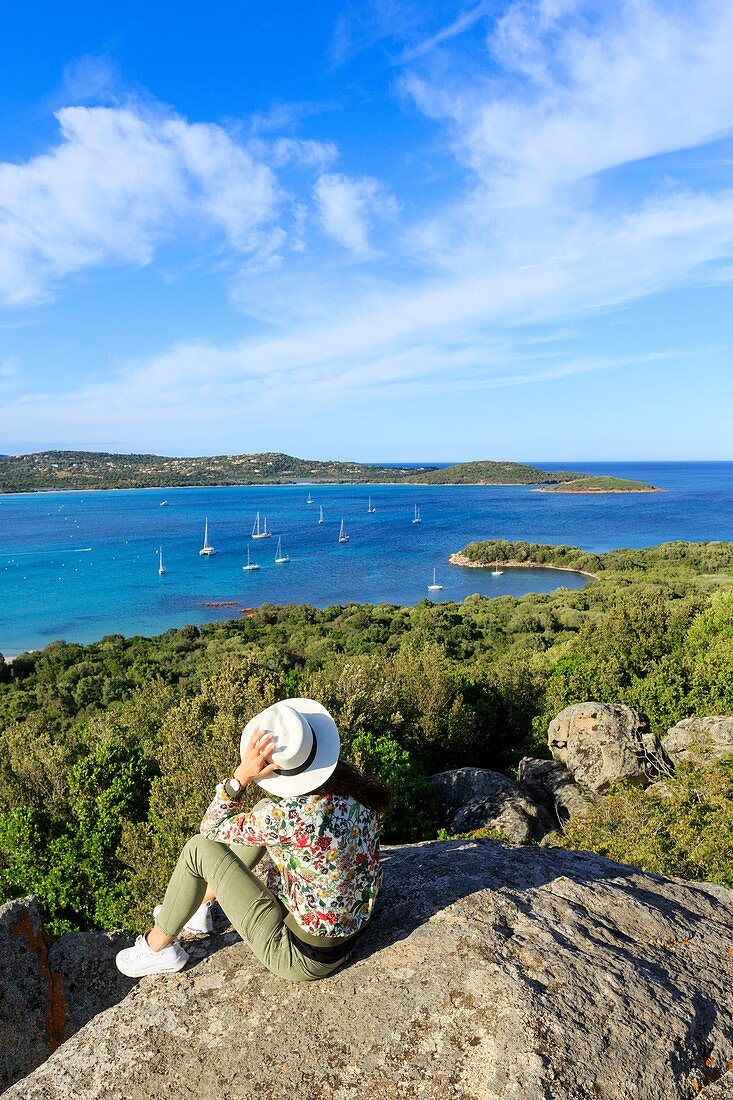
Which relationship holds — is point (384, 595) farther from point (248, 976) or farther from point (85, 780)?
point (248, 976)

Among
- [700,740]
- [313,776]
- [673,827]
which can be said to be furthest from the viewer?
[700,740]

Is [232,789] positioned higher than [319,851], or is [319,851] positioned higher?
[232,789]

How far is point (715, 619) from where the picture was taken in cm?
2136

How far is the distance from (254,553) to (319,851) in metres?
104

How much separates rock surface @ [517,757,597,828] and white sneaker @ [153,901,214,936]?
8.74 meters

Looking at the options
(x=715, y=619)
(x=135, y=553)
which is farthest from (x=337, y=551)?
(x=715, y=619)

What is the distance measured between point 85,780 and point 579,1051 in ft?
32.6

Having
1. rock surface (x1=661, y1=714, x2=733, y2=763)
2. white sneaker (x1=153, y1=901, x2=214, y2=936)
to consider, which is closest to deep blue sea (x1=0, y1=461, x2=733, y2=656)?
rock surface (x1=661, y1=714, x2=733, y2=763)

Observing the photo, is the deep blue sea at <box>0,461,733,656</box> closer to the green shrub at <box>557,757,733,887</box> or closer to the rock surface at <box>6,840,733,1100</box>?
the green shrub at <box>557,757,733,887</box>

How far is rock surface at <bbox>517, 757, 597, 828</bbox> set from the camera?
12.6m

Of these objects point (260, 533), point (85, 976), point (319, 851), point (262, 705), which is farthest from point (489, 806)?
point (260, 533)

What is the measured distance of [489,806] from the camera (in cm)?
1145

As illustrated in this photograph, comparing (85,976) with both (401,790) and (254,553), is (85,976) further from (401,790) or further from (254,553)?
(254,553)

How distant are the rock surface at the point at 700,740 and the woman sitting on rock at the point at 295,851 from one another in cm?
1019
